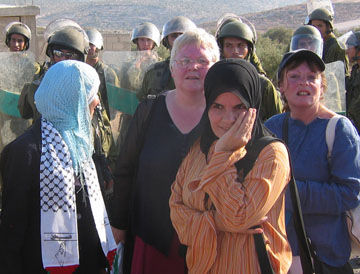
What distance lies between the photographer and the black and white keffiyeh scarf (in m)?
2.33

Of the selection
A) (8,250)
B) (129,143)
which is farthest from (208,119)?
(8,250)

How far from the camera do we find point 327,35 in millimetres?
6445

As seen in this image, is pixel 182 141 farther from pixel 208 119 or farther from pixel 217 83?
pixel 217 83

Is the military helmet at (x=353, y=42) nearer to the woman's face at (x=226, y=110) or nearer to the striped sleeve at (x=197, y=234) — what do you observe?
the woman's face at (x=226, y=110)

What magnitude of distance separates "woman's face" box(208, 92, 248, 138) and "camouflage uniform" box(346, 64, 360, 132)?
4020mm

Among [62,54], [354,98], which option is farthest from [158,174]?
[354,98]

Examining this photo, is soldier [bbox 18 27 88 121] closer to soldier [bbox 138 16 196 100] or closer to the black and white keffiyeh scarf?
soldier [bbox 138 16 196 100]

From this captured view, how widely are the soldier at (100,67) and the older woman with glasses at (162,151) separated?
89.4 inches

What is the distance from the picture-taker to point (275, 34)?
A: 27.9 metres

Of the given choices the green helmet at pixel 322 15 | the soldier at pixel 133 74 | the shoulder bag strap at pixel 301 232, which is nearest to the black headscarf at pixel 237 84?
the shoulder bag strap at pixel 301 232

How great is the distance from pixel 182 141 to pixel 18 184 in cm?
86

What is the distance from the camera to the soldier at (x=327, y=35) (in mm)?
6082

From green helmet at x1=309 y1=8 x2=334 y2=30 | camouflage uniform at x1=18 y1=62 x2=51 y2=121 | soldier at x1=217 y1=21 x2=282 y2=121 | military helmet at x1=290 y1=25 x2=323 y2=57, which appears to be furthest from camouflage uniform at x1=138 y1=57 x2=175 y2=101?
green helmet at x1=309 y1=8 x2=334 y2=30

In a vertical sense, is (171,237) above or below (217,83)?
below
